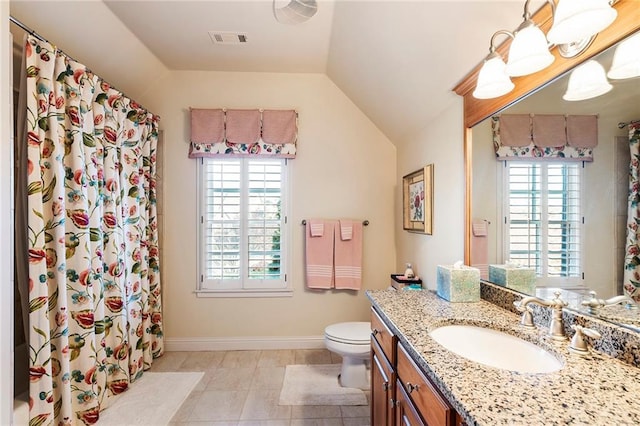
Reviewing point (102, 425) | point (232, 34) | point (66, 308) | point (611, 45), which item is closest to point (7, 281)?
point (66, 308)

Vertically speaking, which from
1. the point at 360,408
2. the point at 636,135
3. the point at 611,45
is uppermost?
the point at 611,45

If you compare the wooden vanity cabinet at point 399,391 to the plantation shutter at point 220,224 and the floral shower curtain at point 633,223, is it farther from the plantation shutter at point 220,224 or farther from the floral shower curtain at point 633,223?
the plantation shutter at point 220,224

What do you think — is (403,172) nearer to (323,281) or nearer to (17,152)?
(323,281)

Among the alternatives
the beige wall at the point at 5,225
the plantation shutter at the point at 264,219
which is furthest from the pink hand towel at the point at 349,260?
the beige wall at the point at 5,225

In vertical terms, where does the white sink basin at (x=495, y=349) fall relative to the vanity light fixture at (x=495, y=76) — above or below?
below

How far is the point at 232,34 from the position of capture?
2186 millimetres

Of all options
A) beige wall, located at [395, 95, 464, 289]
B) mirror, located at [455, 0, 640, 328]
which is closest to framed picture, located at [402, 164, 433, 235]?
beige wall, located at [395, 95, 464, 289]

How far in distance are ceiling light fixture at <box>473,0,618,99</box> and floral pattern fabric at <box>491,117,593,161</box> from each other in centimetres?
27

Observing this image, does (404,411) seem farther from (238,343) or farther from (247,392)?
(238,343)

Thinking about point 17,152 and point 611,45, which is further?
point 17,152

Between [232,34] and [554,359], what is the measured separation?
269 centimetres

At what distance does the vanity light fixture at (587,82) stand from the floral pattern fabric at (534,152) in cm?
19

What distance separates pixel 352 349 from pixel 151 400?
1.50 metres

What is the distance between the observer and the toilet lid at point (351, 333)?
2.05 metres
